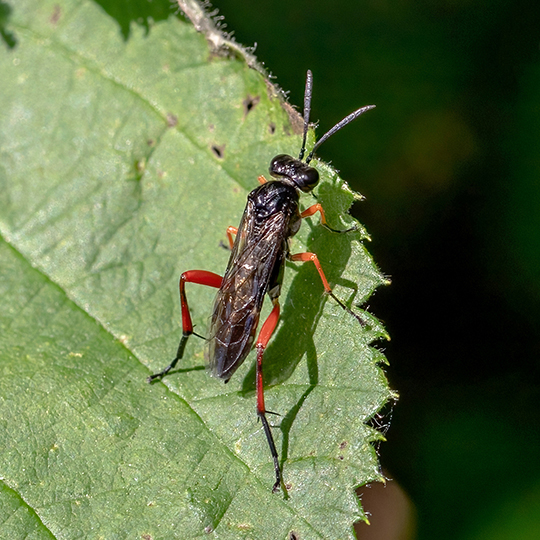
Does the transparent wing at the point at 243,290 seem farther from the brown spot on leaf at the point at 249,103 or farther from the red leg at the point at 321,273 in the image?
the brown spot on leaf at the point at 249,103

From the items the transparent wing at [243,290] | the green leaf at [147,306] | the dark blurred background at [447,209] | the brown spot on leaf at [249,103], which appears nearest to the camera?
the green leaf at [147,306]

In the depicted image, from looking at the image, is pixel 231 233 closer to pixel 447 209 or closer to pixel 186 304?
pixel 186 304

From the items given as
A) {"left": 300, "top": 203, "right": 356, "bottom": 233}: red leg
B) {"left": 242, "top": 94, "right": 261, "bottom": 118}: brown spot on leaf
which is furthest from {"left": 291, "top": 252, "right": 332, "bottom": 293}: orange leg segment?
{"left": 242, "top": 94, "right": 261, "bottom": 118}: brown spot on leaf

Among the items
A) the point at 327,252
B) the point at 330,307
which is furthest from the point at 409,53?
the point at 330,307

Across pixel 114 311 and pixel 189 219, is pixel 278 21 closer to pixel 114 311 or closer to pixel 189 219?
pixel 189 219

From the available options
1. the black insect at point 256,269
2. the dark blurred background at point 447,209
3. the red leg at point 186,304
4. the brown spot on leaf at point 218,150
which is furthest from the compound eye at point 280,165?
the red leg at point 186,304

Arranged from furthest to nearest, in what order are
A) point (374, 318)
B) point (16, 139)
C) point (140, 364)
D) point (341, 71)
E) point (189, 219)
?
point (341, 71)
point (16, 139)
point (189, 219)
point (140, 364)
point (374, 318)

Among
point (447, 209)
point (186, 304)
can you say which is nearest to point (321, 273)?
point (186, 304)
